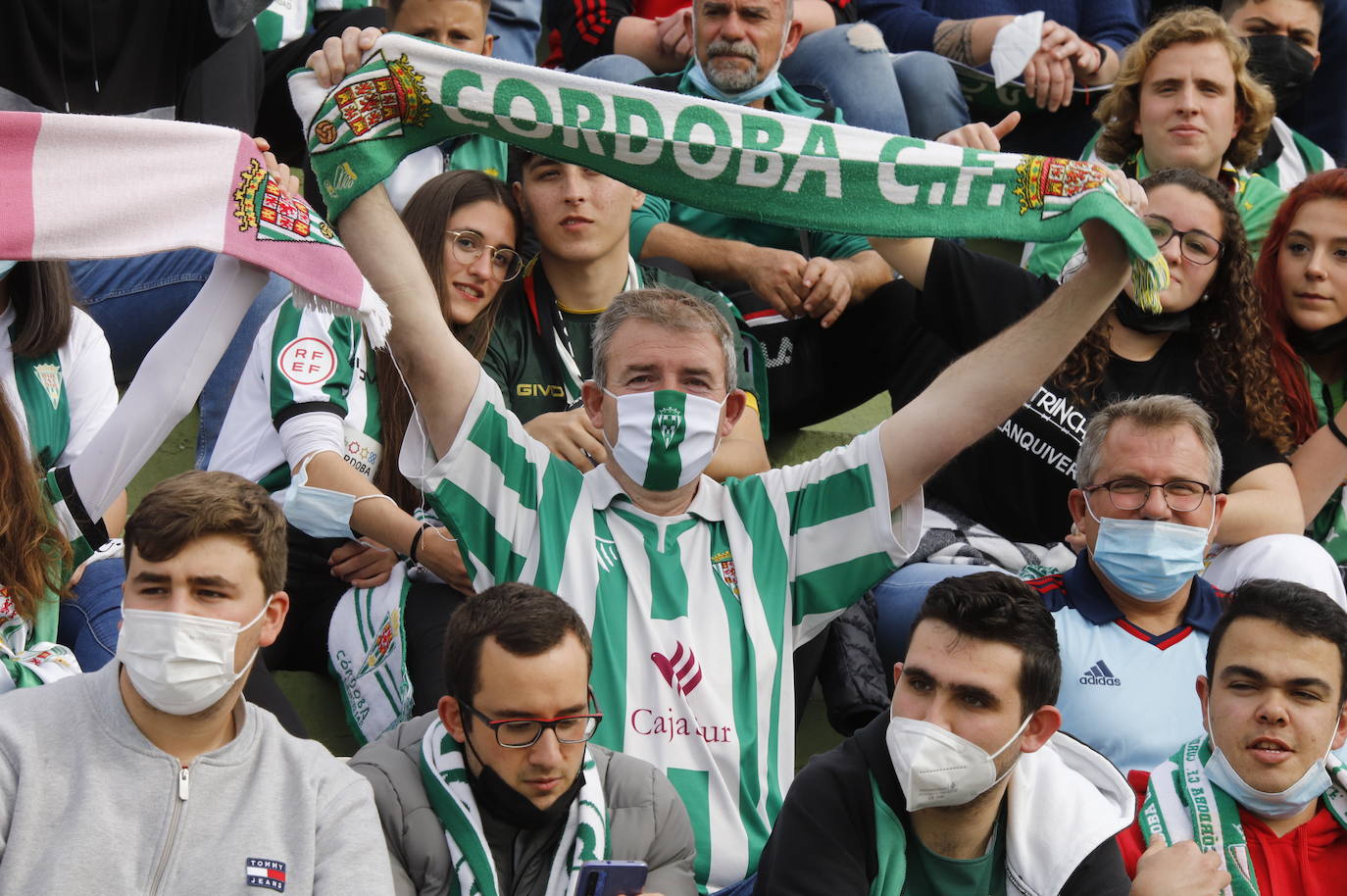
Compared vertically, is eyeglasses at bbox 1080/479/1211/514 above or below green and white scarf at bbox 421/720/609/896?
above

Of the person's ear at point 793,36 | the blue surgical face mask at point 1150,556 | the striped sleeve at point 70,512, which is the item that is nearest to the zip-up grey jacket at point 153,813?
the striped sleeve at point 70,512

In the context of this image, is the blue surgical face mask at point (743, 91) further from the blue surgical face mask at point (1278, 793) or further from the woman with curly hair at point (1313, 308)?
the blue surgical face mask at point (1278, 793)

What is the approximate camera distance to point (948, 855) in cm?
338

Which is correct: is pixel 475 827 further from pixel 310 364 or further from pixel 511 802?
pixel 310 364

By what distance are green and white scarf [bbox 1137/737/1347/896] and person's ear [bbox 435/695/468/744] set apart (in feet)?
4.68

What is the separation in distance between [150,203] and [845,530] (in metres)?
1.60

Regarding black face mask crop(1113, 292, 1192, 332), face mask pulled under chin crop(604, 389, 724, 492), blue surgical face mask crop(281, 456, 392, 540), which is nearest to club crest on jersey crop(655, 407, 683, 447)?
face mask pulled under chin crop(604, 389, 724, 492)

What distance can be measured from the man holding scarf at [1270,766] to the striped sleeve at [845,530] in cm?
73

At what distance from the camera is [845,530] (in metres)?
3.82

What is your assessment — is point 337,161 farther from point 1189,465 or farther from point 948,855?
point 1189,465

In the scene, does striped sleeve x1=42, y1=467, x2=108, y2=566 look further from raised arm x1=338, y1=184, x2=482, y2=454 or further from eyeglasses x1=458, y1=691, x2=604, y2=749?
eyeglasses x1=458, y1=691, x2=604, y2=749

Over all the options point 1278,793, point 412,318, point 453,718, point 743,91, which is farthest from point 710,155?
point 743,91

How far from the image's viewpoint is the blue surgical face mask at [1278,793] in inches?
140

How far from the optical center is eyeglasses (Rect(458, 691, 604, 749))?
3.11 meters
